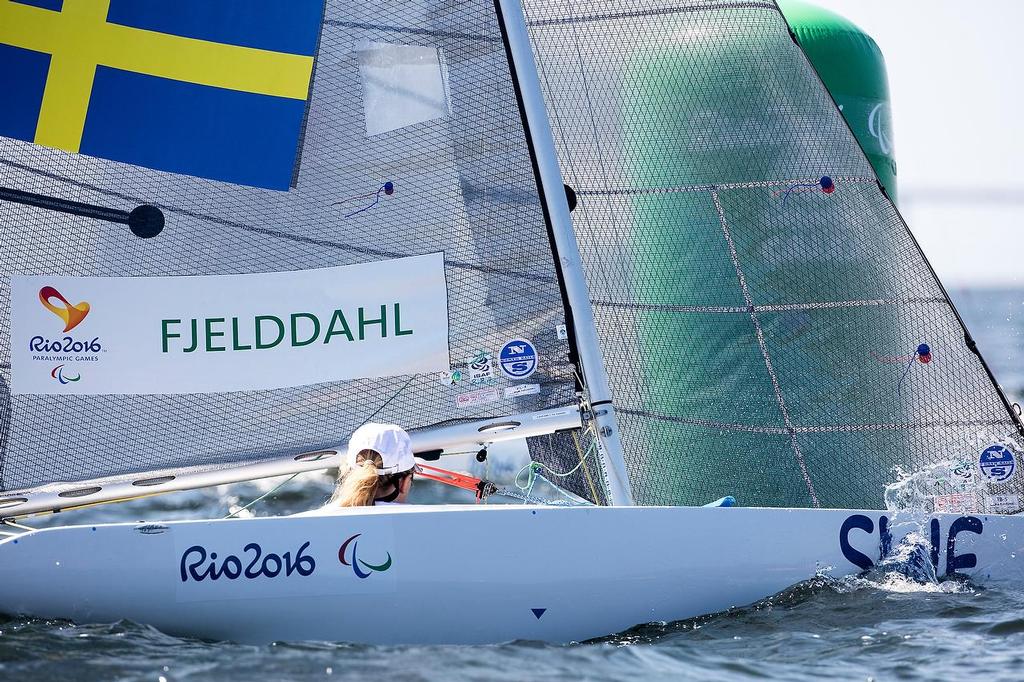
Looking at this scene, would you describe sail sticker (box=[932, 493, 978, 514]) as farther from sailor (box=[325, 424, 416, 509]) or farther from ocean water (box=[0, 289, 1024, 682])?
sailor (box=[325, 424, 416, 509])

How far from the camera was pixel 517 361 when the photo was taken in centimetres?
488

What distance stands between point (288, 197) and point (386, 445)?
44.8 inches

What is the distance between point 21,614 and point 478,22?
2585mm

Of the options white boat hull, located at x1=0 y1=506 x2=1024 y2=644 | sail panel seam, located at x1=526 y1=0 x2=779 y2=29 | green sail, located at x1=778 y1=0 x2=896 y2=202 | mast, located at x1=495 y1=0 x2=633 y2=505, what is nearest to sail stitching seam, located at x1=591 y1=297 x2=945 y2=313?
mast, located at x1=495 y1=0 x2=633 y2=505

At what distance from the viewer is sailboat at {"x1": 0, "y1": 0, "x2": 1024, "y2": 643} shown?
13.6ft

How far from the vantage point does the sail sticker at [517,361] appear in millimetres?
4879

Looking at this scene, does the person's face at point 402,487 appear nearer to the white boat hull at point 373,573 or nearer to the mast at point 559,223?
the white boat hull at point 373,573

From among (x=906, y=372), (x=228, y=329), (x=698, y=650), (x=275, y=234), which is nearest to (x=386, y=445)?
(x=228, y=329)

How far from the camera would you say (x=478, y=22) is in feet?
16.3

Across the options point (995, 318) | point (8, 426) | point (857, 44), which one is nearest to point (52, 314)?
point (8, 426)

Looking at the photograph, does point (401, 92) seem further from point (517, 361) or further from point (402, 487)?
point (402, 487)

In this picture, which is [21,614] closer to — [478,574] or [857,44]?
[478,574]

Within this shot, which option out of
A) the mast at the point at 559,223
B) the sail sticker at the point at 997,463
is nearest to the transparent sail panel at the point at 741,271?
the sail sticker at the point at 997,463

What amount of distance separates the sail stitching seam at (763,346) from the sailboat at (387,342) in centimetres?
2
